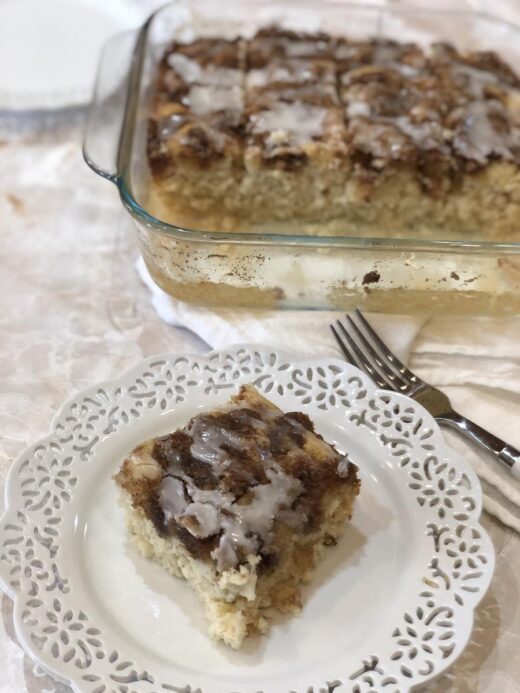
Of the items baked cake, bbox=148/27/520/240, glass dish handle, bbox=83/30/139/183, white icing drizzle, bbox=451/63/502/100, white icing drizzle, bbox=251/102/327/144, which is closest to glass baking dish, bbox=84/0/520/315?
glass dish handle, bbox=83/30/139/183

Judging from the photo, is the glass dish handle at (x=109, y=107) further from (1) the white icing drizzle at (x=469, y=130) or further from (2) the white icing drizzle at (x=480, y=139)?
(2) the white icing drizzle at (x=480, y=139)

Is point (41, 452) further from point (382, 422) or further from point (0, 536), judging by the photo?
point (382, 422)

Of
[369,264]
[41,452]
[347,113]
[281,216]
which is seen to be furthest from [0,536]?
[347,113]

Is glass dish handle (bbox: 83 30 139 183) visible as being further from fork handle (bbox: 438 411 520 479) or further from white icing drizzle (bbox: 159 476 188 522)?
fork handle (bbox: 438 411 520 479)

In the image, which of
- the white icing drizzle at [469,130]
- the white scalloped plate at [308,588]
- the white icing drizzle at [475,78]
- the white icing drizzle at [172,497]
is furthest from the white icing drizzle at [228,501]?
the white icing drizzle at [475,78]

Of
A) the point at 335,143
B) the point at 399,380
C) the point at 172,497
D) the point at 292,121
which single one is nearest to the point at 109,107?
the point at 292,121

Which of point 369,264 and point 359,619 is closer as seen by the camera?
point 359,619
